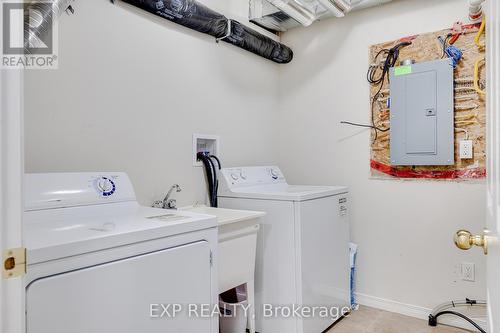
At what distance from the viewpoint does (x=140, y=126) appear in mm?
2035

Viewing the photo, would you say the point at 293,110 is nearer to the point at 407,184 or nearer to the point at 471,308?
the point at 407,184

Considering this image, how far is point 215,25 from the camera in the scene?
2352 mm

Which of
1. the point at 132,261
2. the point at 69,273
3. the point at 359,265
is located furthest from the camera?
the point at 359,265

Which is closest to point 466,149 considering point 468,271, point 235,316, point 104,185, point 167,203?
point 468,271

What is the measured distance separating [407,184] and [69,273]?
2.35 metres

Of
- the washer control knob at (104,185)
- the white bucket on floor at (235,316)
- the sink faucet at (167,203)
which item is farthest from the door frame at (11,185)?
the white bucket on floor at (235,316)

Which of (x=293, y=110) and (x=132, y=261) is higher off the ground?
(x=293, y=110)

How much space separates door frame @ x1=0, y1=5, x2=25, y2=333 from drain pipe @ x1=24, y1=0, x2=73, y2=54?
1.06 m

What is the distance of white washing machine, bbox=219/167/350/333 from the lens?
208 centimetres

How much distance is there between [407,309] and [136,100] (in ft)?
8.09

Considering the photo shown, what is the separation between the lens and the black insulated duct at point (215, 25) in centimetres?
201

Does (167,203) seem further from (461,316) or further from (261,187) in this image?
(461,316)

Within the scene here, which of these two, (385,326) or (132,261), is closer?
(132,261)

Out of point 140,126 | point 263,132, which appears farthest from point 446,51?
point 140,126
